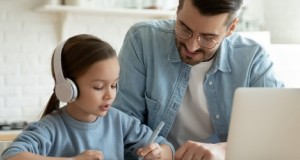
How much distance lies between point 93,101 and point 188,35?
0.41 m

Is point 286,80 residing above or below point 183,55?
below

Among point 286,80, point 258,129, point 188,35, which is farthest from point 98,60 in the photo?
point 286,80

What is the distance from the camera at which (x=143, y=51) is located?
62.2 inches

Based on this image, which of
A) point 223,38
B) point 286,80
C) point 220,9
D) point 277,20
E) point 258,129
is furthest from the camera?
point 277,20

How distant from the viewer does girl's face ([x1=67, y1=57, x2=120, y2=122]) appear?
122 cm

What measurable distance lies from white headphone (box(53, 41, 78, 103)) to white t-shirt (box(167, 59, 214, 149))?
477mm

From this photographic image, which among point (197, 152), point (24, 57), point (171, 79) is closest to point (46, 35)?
point (24, 57)

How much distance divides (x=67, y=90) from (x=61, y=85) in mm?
21

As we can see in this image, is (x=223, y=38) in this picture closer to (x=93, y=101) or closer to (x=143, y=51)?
(x=143, y=51)

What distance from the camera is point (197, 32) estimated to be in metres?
1.45

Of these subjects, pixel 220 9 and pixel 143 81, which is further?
pixel 143 81

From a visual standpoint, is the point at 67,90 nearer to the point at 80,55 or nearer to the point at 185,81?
the point at 80,55

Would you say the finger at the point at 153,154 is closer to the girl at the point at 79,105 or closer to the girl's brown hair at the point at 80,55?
the girl at the point at 79,105

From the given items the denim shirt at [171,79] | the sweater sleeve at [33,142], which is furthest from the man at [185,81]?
the sweater sleeve at [33,142]
